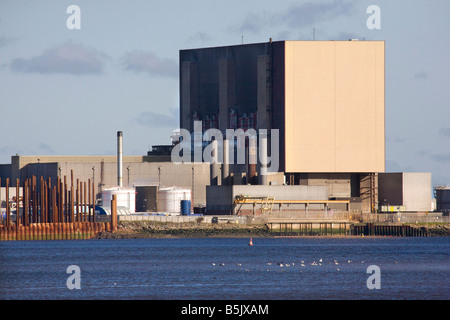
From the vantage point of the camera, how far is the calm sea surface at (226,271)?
6091 cm

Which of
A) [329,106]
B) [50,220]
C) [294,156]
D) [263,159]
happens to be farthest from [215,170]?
[50,220]

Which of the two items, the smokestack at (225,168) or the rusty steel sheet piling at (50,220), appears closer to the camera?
the rusty steel sheet piling at (50,220)

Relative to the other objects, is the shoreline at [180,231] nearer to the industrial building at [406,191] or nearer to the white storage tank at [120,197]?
the white storage tank at [120,197]

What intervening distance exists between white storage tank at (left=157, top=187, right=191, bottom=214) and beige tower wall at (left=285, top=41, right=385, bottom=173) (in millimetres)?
15153

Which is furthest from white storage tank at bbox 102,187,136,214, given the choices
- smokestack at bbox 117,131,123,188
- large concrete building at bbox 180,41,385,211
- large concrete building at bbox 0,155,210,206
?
large concrete building at bbox 180,41,385,211

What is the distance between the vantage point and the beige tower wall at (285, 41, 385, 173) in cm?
14512

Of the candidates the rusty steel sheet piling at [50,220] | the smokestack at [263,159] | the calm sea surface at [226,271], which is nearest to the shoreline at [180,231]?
the rusty steel sheet piling at [50,220]

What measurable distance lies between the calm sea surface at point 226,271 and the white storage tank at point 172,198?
1028 inches

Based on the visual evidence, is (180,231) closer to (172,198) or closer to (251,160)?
(172,198)

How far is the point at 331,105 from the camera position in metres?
145

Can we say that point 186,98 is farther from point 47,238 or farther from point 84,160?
point 47,238

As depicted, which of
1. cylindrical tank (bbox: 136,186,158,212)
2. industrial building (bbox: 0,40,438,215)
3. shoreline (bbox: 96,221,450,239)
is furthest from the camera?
cylindrical tank (bbox: 136,186,158,212)

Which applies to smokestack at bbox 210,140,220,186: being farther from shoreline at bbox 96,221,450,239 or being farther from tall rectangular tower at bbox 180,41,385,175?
shoreline at bbox 96,221,450,239
